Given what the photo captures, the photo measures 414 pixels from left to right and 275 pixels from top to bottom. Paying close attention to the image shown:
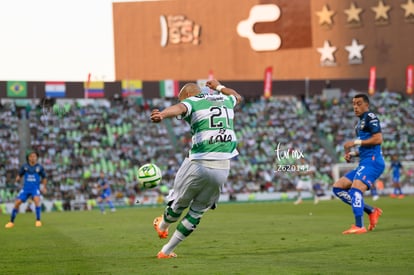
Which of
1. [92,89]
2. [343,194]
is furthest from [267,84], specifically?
[343,194]

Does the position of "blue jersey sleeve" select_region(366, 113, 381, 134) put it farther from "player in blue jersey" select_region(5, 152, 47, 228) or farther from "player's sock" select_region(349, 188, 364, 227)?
"player in blue jersey" select_region(5, 152, 47, 228)

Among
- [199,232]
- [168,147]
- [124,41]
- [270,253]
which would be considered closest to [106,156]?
[168,147]

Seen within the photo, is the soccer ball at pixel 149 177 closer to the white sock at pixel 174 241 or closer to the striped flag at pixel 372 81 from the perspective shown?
the white sock at pixel 174 241

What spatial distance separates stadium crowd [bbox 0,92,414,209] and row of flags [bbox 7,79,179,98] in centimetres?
110

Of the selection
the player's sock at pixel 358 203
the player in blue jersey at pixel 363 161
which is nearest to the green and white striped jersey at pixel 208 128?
the player in blue jersey at pixel 363 161

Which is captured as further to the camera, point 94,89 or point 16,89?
point 94,89

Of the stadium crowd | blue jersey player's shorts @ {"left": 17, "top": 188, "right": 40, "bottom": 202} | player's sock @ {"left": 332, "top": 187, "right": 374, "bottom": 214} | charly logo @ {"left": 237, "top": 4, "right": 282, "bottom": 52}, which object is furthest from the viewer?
charly logo @ {"left": 237, "top": 4, "right": 282, "bottom": 52}

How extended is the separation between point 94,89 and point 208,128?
4823 cm

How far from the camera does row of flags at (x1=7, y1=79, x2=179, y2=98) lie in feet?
186

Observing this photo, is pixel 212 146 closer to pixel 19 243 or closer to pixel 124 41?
pixel 19 243

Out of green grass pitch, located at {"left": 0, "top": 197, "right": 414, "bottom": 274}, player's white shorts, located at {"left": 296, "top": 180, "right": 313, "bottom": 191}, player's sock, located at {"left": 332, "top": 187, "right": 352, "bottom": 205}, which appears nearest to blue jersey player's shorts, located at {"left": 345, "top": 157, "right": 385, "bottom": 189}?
player's sock, located at {"left": 332, "top": 187, "right": 352, "bottom": 205}

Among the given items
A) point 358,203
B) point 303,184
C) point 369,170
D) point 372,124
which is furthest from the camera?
point 303,184

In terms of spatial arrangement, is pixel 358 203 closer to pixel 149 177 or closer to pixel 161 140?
pixel 149 177

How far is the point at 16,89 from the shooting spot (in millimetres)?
56750
